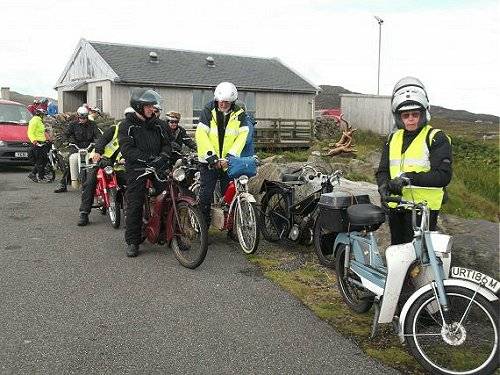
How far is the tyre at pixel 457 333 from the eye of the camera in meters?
3.37

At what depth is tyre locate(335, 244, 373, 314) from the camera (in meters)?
4.57

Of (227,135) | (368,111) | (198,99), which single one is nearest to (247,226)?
(227,135)

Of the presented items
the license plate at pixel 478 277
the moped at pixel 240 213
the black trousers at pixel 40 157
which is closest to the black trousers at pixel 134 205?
the moped at pixel 240 213

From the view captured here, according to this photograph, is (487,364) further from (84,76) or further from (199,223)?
(84,76)

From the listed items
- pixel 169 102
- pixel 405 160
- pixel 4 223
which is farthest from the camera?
pixel 169 102

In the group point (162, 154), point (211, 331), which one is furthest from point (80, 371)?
point (162, 154)

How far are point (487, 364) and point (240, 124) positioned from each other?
4.40 m

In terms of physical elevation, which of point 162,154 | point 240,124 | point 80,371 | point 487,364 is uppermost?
point 240,124

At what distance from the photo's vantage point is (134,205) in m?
6.61

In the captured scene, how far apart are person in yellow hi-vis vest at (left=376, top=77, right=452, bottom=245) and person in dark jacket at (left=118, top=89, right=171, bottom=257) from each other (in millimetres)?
3265

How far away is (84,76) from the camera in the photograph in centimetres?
3166

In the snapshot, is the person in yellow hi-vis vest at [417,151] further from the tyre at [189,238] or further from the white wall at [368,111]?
the white wall at [368,111]

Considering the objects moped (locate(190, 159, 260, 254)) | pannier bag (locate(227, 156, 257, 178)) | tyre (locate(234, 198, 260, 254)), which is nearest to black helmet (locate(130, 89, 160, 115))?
moped (locate(190, 159, 260, 254))

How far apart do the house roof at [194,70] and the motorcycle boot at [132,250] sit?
69.5ft
